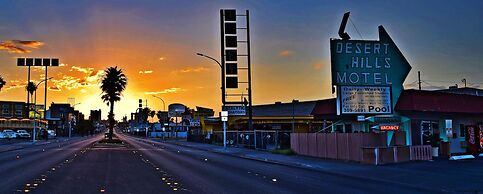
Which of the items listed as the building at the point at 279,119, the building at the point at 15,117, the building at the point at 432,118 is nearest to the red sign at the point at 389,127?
the building at the point at 432,118

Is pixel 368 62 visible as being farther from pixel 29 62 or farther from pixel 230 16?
pixel 29 62

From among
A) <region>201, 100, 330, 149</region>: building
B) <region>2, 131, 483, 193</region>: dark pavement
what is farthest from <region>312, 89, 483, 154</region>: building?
<region>201, 100, 330, 149</region>: building

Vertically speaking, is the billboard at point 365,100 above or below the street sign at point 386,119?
above

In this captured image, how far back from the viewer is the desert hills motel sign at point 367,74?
85.7 ft

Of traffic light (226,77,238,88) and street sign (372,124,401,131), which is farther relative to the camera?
traffic light (226,77,238,88)

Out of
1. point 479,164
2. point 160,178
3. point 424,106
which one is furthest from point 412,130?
point 160,178

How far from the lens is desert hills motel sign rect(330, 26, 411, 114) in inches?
1028

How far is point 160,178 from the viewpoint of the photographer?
1783 cm

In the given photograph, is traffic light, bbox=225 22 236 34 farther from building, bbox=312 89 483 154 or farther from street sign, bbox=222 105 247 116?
building, bbox=312 89 483 154

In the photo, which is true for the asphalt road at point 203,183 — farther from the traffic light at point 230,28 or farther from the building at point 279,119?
the building at point 279,119

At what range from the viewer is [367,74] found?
2658 cm

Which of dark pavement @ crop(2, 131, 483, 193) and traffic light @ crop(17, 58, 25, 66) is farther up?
traffic light @ crop(17, 58, 25, 66)

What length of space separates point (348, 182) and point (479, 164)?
9.16 m

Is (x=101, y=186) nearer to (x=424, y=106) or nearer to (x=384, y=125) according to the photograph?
(x=384, y=125)
